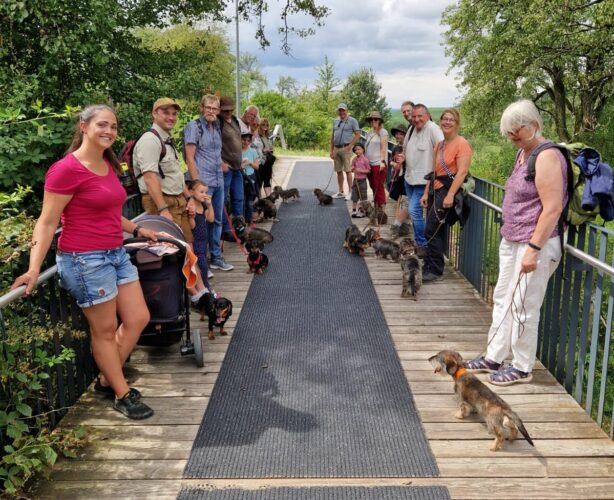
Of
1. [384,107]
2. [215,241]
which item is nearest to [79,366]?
[215,241]

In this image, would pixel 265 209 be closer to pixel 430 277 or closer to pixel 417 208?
pixel 417 208

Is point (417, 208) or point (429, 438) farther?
point (417, 208)

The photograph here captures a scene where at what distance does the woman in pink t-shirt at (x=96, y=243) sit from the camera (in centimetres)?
306

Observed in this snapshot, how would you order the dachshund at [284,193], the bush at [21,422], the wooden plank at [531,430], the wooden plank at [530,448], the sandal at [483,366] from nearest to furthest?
the bush at [21,422]
the wooden plank at [530,448]
the wooden plank at [531,430]
the sandal at [483,366]
the dachshund at [284,193]

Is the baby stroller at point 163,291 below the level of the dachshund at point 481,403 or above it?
above

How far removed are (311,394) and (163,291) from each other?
4.11ft

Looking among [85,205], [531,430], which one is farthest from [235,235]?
[531,430]

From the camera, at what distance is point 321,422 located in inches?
139

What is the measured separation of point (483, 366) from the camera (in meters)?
4.19

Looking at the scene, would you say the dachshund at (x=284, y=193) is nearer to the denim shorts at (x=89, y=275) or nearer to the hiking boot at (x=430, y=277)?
the hiking boot at (x=430, y=277)

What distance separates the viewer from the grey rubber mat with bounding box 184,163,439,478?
3.13 m

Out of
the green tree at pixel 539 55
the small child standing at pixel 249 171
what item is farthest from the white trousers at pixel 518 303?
the green tree at pixel 539 55

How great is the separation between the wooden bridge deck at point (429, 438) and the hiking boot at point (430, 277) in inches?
58.8

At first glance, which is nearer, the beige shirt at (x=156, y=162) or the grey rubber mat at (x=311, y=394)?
the grey rubber mat at (x=311, y=394)
